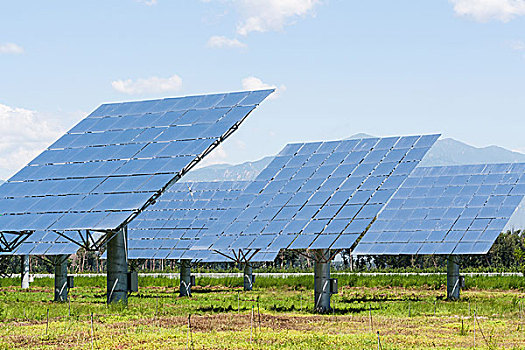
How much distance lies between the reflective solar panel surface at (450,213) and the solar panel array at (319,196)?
544 centimetres

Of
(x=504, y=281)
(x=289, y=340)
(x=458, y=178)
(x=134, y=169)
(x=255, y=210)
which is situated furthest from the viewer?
(x=504, y=281)

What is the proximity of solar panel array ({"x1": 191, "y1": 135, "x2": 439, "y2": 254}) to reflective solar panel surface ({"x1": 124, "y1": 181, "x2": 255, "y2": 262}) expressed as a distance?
8268 mm

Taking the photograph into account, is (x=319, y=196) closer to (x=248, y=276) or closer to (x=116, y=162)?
(x=116, y=162)

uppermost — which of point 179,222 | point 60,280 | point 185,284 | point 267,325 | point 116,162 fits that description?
point 116,162

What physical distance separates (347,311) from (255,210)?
6.18m

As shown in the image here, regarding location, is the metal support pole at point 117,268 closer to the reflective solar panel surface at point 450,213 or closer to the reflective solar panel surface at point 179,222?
the reflective solar panel surface at point 179,222

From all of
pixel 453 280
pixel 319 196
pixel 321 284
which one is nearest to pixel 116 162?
pixel 319 196

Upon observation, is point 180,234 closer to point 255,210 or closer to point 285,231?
point 255,210

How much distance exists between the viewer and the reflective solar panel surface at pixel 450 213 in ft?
130

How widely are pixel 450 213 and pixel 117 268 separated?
61.9 feet

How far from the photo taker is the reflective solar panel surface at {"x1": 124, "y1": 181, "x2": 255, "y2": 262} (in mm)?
46312

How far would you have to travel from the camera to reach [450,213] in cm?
4212

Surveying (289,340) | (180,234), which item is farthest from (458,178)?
(289,340)

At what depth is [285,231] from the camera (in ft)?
109
